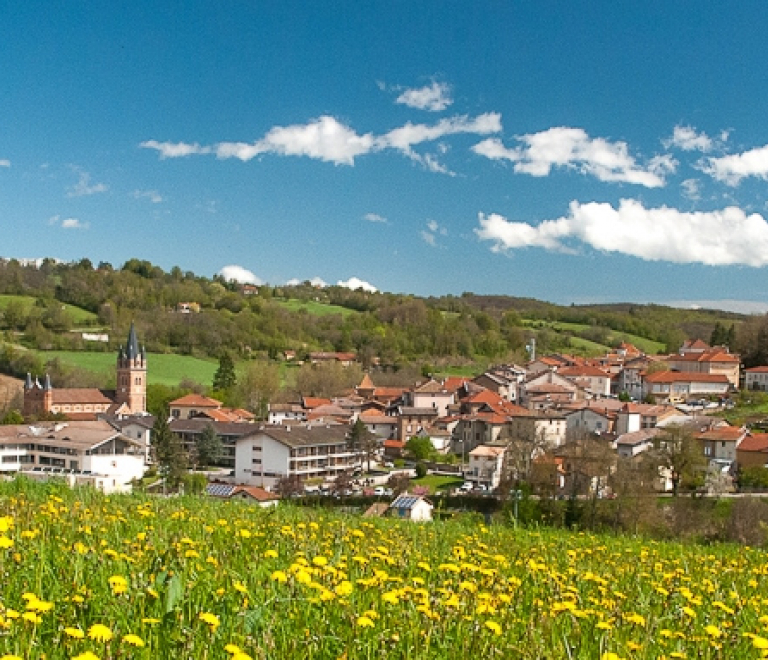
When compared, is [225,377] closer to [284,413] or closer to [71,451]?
[284,413]

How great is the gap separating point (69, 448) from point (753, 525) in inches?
1503

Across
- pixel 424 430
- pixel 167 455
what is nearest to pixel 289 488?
pixel 167 455

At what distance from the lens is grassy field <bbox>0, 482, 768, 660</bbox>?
2471 mm

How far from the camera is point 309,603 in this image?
285 cm

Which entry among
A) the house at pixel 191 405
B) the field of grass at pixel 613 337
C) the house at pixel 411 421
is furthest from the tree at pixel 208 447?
the field of grass at pixel 613 337

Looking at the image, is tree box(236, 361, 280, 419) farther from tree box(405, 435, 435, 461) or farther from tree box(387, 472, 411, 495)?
tree box(387, 472, 411, 495)

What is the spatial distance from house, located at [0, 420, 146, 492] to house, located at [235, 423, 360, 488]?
6758 mm

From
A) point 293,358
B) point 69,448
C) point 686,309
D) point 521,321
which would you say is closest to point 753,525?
point 69,448

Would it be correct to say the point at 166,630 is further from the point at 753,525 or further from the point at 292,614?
the point at 753,525

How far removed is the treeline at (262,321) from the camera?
105 m

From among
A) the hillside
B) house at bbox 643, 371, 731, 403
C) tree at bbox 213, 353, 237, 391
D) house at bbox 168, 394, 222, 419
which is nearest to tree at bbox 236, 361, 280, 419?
tree at bbox 213, 353, 237, 391

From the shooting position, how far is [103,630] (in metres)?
2.04

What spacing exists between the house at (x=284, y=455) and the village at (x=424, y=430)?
0.09 metres

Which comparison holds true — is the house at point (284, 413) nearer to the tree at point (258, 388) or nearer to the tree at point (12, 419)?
the tree at point (258, 388)
